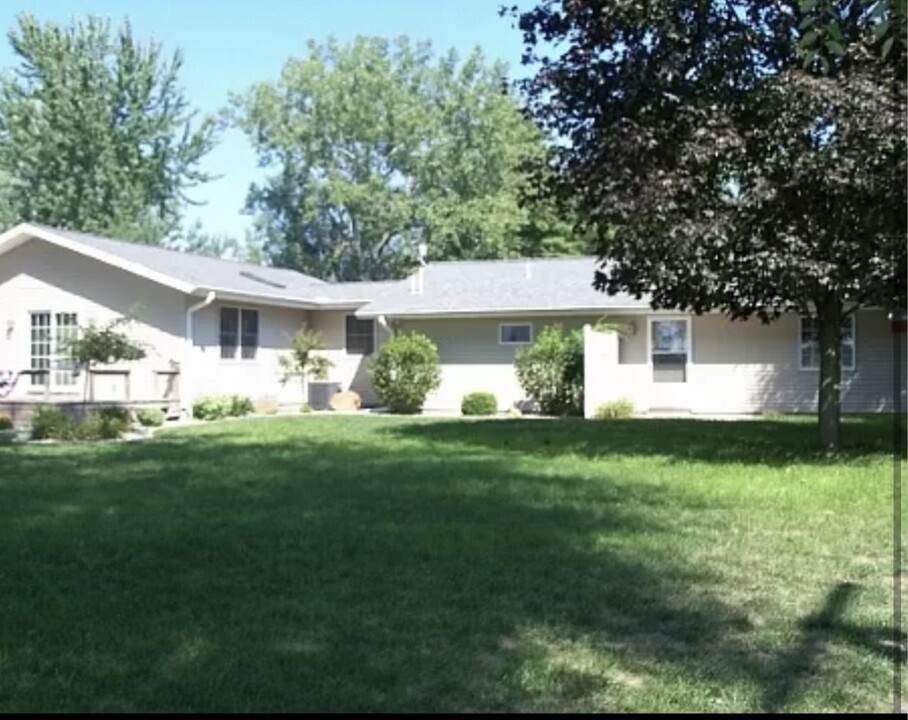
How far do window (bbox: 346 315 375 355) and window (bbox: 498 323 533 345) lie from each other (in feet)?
12.0

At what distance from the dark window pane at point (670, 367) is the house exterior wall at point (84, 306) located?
9.97 metres

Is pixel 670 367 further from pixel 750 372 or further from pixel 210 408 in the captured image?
pixel 210 408

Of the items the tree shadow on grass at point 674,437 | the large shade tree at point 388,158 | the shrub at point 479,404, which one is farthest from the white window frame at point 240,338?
the large shade tree at point 388,158

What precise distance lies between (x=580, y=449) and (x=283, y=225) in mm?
39098

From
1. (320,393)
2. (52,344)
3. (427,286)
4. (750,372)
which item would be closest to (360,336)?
(320,393)

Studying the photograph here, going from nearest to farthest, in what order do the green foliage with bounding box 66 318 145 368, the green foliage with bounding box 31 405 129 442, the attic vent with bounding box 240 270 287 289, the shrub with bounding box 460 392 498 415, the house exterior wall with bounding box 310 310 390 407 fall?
1. the green foliage with bounding box 31 405 129 442
2. the green foliage with bounding box 66 318 145 368
3. the shrub with bounding box 460 392 498 415
4. the attic vent with bounding box 240 270 287 289
5. the house exterior wall with bounding box 310 310 390 407

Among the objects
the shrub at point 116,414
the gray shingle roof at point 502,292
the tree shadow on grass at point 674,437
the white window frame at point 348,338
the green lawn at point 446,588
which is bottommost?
the green lawn at point 446,588

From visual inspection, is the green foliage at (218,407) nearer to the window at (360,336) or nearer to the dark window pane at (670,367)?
the window at (360,336)

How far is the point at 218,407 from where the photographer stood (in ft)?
70.8

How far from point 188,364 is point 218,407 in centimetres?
109

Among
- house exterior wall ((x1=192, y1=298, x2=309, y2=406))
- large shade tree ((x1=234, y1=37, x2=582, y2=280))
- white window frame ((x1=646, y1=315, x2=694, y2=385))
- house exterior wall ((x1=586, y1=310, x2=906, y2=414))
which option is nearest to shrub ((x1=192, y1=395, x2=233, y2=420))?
house exterior wall ((x1=192, y1=298, x2=309, y2=406))

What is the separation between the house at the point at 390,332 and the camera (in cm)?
2198

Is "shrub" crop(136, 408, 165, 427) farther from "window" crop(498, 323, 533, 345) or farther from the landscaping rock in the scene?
"window" crop(498, 323, 533, 345)

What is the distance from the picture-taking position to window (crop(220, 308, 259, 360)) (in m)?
23.4
